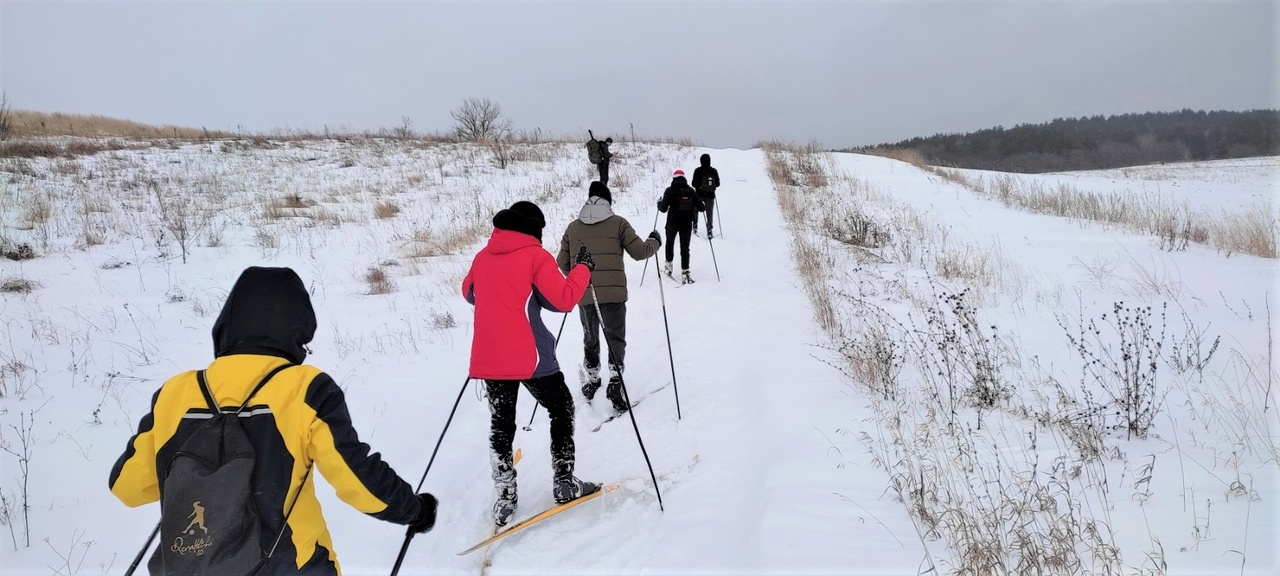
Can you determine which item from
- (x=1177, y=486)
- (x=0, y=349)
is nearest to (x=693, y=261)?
(x=1177, y=486)

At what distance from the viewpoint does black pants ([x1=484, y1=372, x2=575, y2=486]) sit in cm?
363

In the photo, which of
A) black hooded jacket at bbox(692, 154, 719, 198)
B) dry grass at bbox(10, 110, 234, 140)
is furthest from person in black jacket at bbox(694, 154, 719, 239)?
dry grass at bbox(10, 110, 234, 140)

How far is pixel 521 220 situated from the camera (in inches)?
138

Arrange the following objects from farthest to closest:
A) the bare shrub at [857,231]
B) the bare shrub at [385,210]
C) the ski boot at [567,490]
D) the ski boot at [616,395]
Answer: the bare shrub at [385,210]
the bare shrub at [857,231]
the ski boot at [616,395]
the ski boot at [567,490]

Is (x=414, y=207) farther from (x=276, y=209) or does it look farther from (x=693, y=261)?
(x=693, y=261)

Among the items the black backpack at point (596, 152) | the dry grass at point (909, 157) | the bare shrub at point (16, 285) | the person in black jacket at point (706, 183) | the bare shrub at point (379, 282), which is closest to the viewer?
the bare shrub at point (16, 285)

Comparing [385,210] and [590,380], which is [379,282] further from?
[385,210]

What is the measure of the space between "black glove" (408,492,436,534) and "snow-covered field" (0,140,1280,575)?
4.18 ft

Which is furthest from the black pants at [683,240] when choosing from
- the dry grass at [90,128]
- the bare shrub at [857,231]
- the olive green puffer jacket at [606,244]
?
the dry grass at [90,128]

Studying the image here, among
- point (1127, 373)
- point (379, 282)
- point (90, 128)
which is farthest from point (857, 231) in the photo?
point (90, 128)

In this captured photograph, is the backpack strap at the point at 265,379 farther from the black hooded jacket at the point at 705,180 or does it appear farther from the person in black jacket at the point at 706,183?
the black hooded jacket at the point at 705,180

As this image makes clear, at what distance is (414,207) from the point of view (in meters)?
15.4

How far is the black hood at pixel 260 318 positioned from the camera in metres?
1.88

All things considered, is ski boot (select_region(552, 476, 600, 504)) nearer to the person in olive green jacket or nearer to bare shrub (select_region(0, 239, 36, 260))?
the person in olive green jacket
